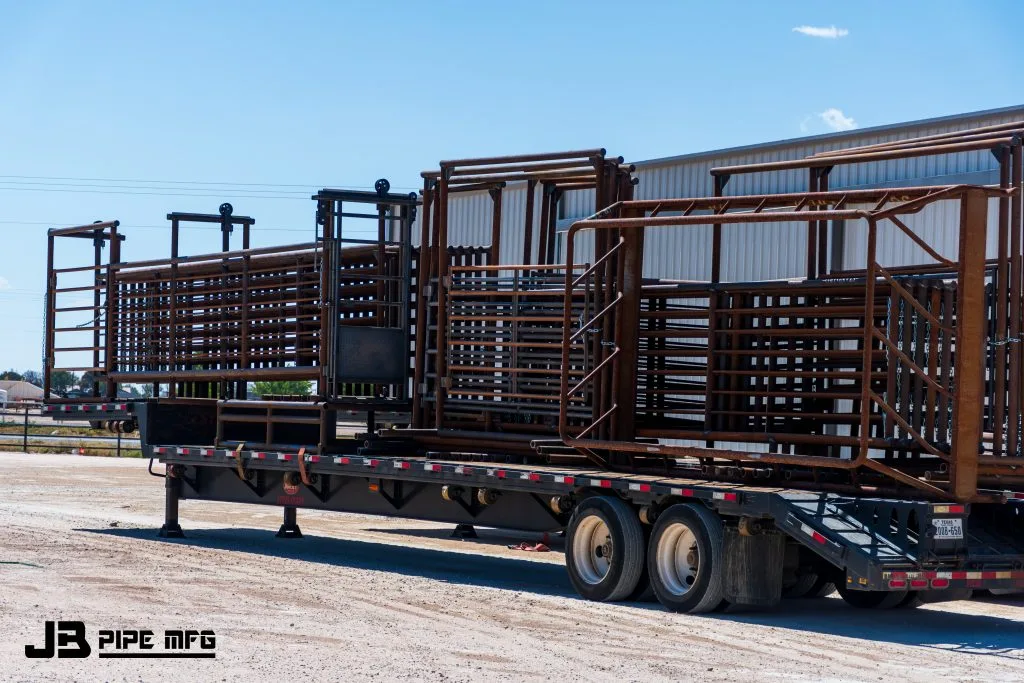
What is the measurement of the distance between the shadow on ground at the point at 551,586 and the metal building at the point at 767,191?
22.4 feet

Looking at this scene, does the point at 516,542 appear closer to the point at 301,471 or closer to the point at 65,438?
the point at 301,471

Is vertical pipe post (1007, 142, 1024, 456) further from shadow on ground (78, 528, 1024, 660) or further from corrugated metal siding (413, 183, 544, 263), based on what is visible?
corrugated metal siding (413, 183, 544, 263)

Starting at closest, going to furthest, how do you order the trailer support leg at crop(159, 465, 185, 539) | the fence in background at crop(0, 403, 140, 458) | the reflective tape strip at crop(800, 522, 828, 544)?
1. the reflective tape strip at crop(800, 522, 828, 544)
2. the trailer support leg at crop(159, 465, 185, 539)
3. the fence in background at crop(0, 403, 140, 458)

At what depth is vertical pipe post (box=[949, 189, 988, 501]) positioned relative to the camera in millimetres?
11891

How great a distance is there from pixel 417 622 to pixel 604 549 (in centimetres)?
263

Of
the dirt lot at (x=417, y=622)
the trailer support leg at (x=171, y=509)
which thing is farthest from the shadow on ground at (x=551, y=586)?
the trailer support leg at (x=171, y=509)

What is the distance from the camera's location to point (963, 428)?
39.1 feet

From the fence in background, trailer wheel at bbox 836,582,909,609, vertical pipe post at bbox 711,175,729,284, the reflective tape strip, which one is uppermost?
vertical pipe post at bbox 711,175,729,284

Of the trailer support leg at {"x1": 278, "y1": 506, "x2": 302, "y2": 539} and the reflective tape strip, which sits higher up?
the reflective tape strip

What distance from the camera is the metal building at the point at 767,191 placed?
22375 millimetres

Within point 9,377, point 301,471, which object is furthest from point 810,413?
point 9,377

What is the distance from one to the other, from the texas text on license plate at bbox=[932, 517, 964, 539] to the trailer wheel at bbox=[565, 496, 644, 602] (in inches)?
106

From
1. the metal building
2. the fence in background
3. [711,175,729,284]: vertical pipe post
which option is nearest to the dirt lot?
[711,175,729,284]: vertical pipe post

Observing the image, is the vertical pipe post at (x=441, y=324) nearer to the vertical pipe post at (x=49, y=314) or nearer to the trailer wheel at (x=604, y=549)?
the trailer wheel at (x=604, y=549)
